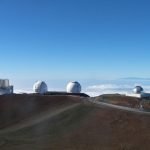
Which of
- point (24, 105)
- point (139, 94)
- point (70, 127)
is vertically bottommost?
point (70, 127)

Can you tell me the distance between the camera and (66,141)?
35.1 meters

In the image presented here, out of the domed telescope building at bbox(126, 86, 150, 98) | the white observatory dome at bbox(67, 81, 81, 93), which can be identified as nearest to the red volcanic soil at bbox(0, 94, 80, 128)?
the white observatory dome at bbox(67, 81, 81, 93)

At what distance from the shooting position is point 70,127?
3934cm

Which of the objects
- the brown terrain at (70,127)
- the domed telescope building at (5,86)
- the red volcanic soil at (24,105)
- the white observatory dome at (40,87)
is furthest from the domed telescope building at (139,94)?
the domed telescope building at (5,86)

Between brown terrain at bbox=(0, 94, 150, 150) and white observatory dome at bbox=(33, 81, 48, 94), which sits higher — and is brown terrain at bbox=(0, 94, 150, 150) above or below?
below

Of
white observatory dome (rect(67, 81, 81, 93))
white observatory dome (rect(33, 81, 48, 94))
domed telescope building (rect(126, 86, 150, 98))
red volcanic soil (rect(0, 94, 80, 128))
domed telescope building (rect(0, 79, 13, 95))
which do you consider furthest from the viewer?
domed telescope building (rect(0, 79, 13, 95))

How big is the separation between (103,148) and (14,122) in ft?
61.0

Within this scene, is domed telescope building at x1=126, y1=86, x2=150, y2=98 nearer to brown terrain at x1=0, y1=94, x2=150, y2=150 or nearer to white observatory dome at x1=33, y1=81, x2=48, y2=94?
white observatory dome at x1=33, y1=81, x2=48, y2=94

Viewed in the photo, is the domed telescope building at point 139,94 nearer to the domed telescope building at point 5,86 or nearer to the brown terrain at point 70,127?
the brown terrain at point 70,127

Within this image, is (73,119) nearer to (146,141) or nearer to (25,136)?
(25,136)

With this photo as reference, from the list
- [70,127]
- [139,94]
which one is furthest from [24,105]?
[139,94]

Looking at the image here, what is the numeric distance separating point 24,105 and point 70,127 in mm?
14298

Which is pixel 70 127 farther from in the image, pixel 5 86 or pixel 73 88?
pixel 5 86

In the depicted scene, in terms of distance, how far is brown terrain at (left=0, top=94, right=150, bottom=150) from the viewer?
33469 millimetres
